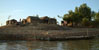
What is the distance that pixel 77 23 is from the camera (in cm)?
6369

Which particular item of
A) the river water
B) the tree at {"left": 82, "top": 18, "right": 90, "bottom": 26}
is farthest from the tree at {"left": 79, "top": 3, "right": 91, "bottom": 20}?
the river water

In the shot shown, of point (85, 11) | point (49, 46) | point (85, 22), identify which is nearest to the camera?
point (49, 46)

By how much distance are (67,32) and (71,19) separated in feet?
70.6

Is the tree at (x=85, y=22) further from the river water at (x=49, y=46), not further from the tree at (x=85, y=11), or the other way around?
the river water at (x=49, y=46)

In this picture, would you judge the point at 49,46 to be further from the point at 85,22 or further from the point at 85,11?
the point at 85,11

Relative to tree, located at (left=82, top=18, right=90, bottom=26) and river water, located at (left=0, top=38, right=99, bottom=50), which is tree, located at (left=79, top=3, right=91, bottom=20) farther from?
river water, located at (left=0, top=38, right=99, bottom=50)

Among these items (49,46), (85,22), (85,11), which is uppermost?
(85,11)

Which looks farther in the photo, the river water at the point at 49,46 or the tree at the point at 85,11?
the tree at the point at 85,11

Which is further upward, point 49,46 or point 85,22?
point 85,22

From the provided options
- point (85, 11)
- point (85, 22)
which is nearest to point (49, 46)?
point (85, 22)

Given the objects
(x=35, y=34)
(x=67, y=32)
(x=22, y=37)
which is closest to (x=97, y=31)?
(x=67, y=32)

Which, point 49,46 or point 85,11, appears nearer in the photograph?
point 49,46

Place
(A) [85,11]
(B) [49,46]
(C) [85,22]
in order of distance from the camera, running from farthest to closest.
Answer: (A) [85,11] → (C) [85,22] → (B) [49,46]

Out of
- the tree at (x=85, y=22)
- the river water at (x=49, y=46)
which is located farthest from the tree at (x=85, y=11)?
the river water at (x=49, y=46)
